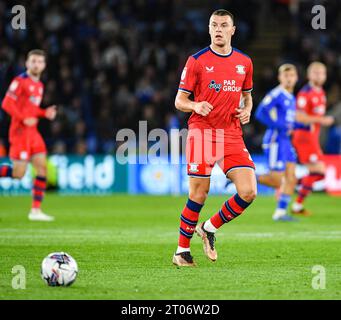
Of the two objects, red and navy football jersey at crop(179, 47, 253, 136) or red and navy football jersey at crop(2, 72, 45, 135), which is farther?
red and navy football jersey at crop(2, 72, 45, 135)

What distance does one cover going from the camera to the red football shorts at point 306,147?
50.7 feet

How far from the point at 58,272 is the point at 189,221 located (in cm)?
183

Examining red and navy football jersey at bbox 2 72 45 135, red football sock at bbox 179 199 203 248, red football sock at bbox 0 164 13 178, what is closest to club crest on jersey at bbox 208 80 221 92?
red football sock at bbox 179 199 203 248

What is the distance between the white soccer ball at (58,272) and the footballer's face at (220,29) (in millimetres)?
2728

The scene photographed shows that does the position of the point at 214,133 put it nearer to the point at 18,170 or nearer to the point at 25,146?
the point at 25,146

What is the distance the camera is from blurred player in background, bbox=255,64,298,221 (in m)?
13.9

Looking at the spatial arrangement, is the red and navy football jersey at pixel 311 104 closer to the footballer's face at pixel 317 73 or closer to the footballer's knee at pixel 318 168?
the footballer's face at pixel 317 73

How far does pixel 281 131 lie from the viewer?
14.0 m

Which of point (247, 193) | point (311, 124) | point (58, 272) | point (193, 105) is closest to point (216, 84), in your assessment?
point (193, 105)

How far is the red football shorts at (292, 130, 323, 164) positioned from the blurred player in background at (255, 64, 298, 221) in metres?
1.51

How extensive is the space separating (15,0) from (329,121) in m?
12.2

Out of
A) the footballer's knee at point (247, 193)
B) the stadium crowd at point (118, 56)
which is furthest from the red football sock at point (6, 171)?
the stadium crowd at point (118, 56)

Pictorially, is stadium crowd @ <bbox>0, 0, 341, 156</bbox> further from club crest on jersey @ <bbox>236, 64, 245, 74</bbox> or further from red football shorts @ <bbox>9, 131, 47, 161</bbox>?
club crest on jersey @ <bbox>236, 64, 245, 74</bbox>

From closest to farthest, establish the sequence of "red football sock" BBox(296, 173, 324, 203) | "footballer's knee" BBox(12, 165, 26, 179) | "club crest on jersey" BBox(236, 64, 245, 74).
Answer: "club crest on jersey" BBox(236, 64, 245, 74) → "footballer's knee" BBox(12, 165, 26, 179) → "red football sock" BBox(296, 173, 324, 203)
